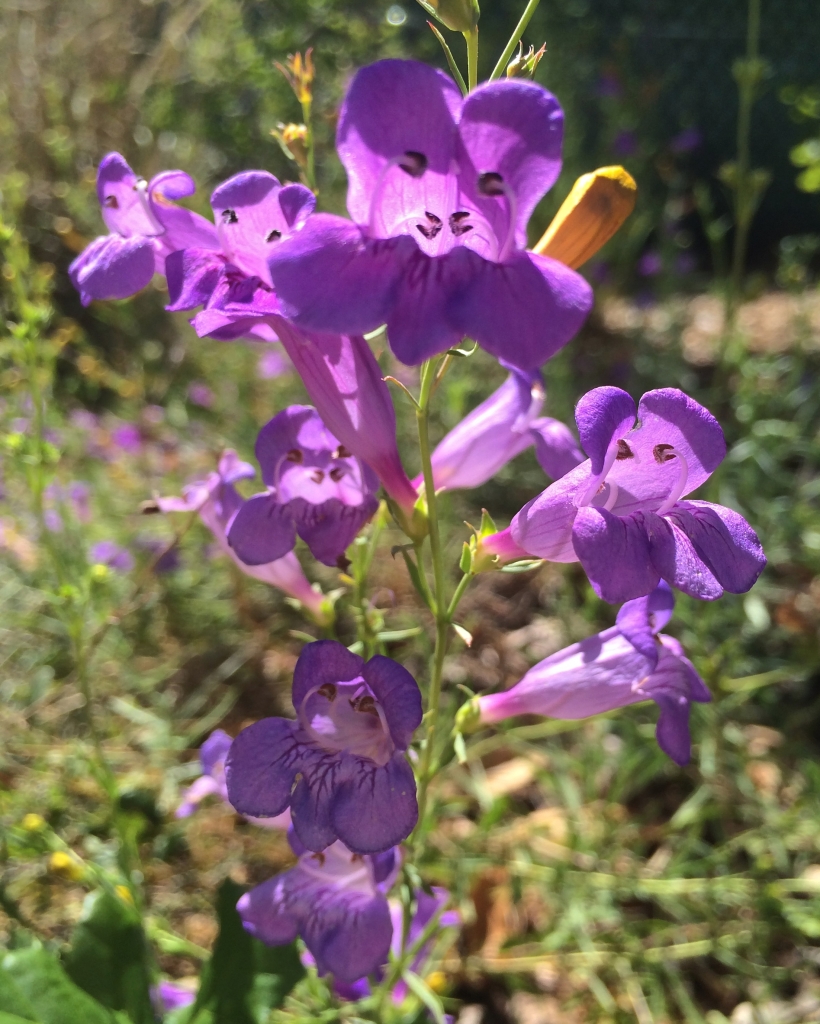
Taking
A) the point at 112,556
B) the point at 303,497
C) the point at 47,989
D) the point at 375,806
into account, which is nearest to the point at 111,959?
the point at 47,989

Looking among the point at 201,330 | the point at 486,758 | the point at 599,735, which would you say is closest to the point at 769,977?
the point at 599,735

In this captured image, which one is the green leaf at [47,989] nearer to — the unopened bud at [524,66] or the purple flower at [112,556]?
the unopened bud at [524,66]

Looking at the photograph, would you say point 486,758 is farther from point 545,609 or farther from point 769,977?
point 769,977

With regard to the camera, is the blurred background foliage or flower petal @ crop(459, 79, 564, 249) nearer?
flower petal @ crop(459, 79, 564, 249)

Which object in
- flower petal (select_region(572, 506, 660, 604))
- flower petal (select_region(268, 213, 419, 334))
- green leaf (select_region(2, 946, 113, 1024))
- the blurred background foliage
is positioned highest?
flower petal (select_region(268, 213, 419, 334))

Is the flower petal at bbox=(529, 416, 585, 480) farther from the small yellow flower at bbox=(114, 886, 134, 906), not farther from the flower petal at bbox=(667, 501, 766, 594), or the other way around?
the small yellow flower at bbox=(114, 886, 134, 906)

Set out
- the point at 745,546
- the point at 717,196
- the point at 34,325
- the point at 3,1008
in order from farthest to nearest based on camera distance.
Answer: the point at 717,196
the point at 34,325
the point at 3,1008
the point at 745,546

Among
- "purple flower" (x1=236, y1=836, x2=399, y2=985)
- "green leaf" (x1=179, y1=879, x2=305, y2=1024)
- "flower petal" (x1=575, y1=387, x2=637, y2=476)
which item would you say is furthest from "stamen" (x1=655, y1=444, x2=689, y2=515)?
"green leaf" (x1=179, y1=879, x2=305, y2=1024)
